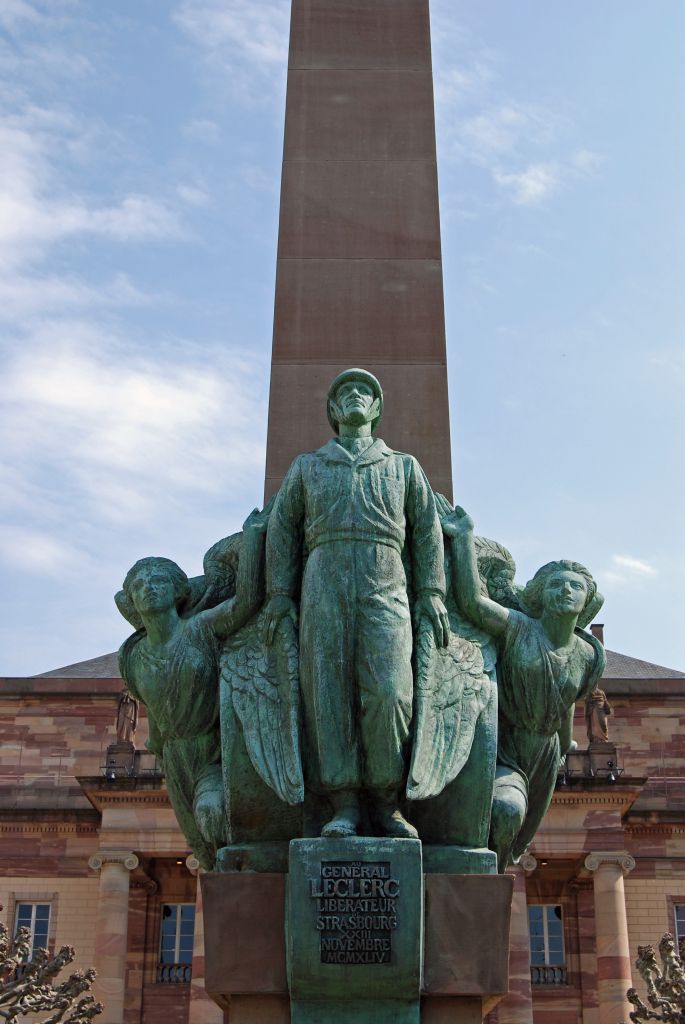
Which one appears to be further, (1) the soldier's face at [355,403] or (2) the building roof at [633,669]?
(2) the building roof at [633,669]

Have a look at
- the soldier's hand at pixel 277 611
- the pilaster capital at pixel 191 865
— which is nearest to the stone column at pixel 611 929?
the pilaster capital at pixel 191 865

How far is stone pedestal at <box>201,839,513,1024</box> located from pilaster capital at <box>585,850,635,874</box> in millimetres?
37451

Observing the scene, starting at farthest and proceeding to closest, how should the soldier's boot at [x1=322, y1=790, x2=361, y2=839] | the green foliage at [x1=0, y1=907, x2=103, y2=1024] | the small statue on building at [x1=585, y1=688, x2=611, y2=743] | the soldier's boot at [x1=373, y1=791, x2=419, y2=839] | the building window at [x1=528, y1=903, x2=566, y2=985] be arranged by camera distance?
1. the building window at [x1=528, y1=903, x2=566, y2=985]
2. the small statue on building at [x1=585, y1=688, x2=611, y2=743]
3. the green foliage at [x1=0, y1=907, x2=103, y2=1024]
4. the soldier's boot at [x1=373, y1=791, x2=419, y2=839]
5. the soldier's boot at [x1=322, y1=790, x2=361, y2=839]

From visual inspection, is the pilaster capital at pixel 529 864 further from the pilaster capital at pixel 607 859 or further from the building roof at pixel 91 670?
the building roof at pixel 91 670

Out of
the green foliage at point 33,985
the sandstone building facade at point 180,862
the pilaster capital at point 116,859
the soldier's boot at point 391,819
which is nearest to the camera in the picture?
the soldier's boot at point 391,819

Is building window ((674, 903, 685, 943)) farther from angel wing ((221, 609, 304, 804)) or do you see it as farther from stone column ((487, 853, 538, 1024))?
angel wing ((221, 609, 304, 804))

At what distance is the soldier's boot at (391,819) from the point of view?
748 cm

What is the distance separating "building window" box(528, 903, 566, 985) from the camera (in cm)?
4562

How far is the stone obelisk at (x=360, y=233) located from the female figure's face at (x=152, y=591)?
1118 mm

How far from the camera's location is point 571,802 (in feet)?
145

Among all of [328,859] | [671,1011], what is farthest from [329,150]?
[671,1011]

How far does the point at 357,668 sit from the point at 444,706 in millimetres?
491

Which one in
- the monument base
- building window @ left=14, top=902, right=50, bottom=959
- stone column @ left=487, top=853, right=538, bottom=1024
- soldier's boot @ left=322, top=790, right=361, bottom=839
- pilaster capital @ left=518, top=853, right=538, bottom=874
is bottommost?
the monument base

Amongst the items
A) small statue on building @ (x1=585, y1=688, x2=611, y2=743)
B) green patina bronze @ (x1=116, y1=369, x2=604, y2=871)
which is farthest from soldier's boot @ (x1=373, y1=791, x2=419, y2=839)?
small statue on building @ (x1=585, y1=688, x2=611, y2=743)
